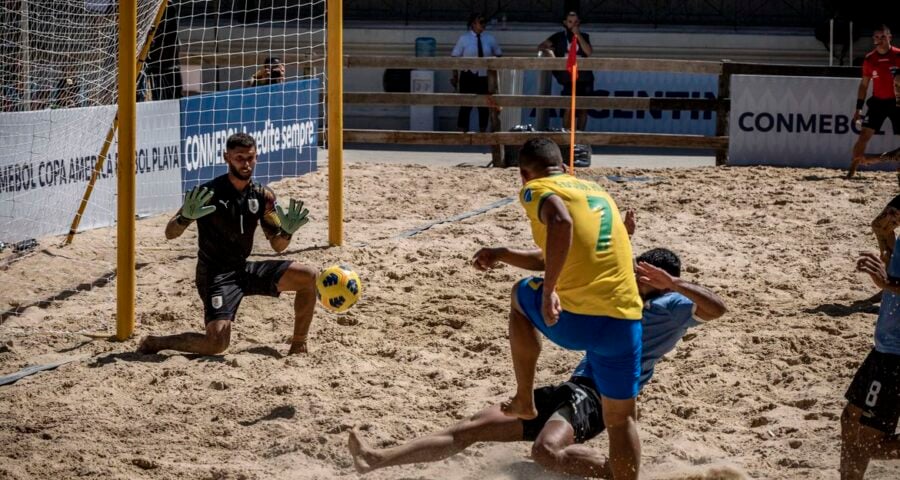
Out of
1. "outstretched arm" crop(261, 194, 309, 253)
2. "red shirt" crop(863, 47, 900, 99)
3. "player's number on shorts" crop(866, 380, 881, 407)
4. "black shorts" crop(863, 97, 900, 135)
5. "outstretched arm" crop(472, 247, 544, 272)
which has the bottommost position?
"player's number on shorts" crop(866, 380, 881, 407)

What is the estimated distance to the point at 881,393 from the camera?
5430 mm

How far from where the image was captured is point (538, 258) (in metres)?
5.70

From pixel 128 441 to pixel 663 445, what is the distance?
276 centimetres

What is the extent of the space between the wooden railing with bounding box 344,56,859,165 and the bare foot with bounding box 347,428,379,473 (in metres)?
10.5

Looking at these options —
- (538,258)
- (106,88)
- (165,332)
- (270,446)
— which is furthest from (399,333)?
(106,88)

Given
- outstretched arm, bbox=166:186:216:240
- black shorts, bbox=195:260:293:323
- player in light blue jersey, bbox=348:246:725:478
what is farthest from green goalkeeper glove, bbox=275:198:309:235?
player in light blue jersey, bbox=348:246:725:478

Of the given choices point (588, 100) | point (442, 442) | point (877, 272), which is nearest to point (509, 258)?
point (442, 442)

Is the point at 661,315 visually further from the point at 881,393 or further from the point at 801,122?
the point at 801,122

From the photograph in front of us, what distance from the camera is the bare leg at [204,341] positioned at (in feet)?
25.0

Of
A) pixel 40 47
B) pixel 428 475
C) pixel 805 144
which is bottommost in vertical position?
pixel 428 475

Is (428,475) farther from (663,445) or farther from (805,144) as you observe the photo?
(805,144)

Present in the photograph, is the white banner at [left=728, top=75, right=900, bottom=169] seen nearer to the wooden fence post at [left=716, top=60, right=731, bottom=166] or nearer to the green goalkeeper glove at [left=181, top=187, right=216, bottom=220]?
the wooden fence post at [left=716, top=60, right=731, bottom=166]

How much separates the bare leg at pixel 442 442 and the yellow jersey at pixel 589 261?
76cm

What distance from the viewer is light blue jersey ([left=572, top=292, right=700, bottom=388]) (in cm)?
570
